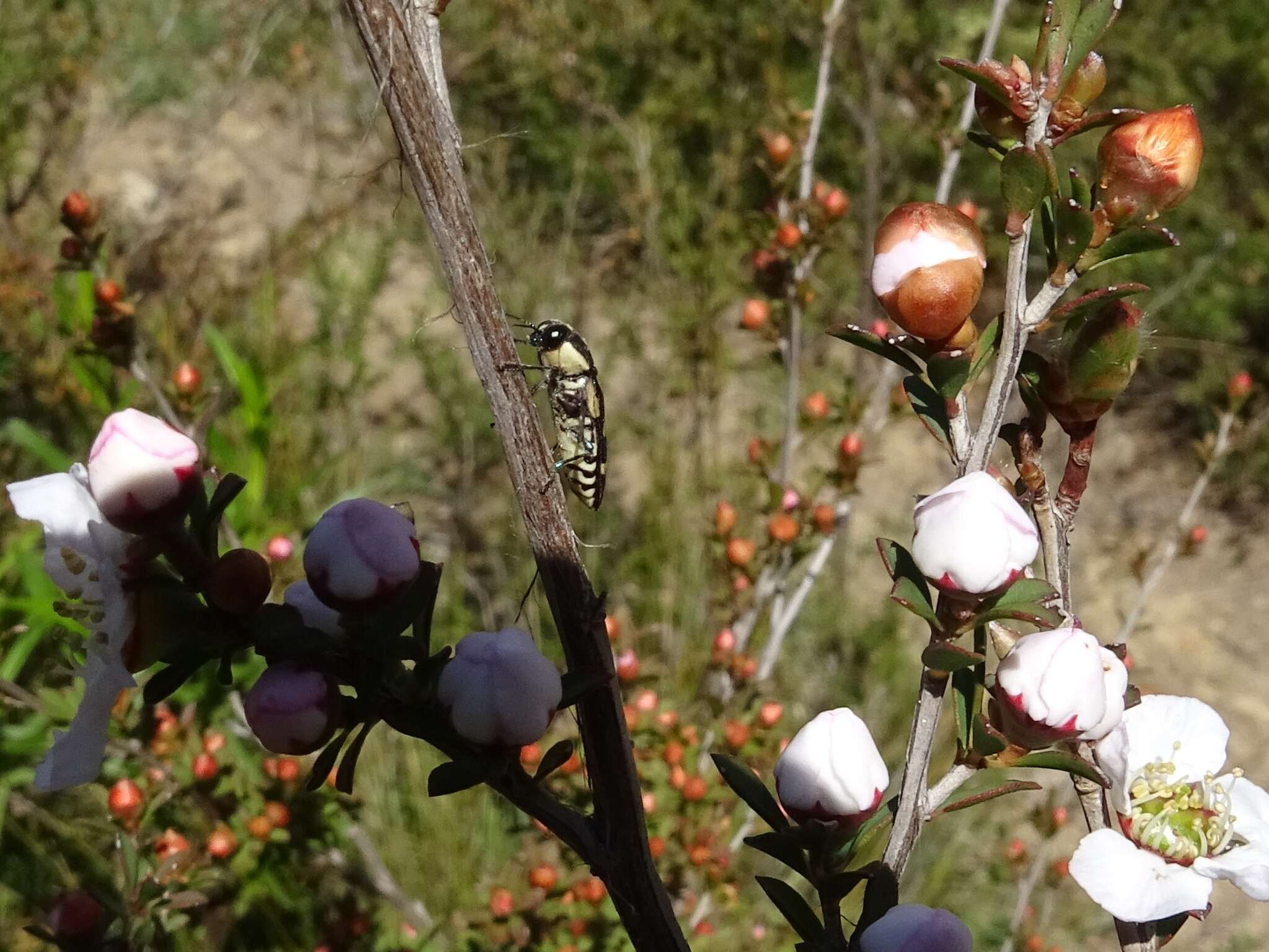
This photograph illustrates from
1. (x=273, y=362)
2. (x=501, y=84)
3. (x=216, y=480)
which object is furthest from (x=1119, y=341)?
(x=501, y=84)

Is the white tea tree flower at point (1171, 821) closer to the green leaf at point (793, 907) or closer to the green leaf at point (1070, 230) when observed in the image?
the green leaf at point (793, 907)

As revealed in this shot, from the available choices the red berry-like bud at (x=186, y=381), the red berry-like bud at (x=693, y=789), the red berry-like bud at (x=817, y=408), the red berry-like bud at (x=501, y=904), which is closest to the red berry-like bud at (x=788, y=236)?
the red berry-like bud at (x=817, y=408)

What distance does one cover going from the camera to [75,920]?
93 cm

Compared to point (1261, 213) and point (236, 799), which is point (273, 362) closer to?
point (236, 799)

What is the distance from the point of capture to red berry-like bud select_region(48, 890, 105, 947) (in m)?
0.93

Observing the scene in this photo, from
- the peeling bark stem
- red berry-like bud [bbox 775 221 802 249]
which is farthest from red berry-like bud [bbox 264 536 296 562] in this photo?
the peeling bark stem

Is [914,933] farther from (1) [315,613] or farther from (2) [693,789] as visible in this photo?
(2) [693,789]

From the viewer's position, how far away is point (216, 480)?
0.76 m

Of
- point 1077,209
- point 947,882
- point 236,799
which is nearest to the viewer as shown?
point 1077,209

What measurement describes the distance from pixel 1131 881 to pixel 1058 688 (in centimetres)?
19

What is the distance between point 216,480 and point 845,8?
8.36 feet

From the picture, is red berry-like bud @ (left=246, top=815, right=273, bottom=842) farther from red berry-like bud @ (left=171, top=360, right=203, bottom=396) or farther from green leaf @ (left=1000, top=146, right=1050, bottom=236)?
green leaf @ (left=1000, top=146, right=1050, bottom=236)

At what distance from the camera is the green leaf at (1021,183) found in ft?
2.01

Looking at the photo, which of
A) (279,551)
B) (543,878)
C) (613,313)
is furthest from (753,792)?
(613,313)
